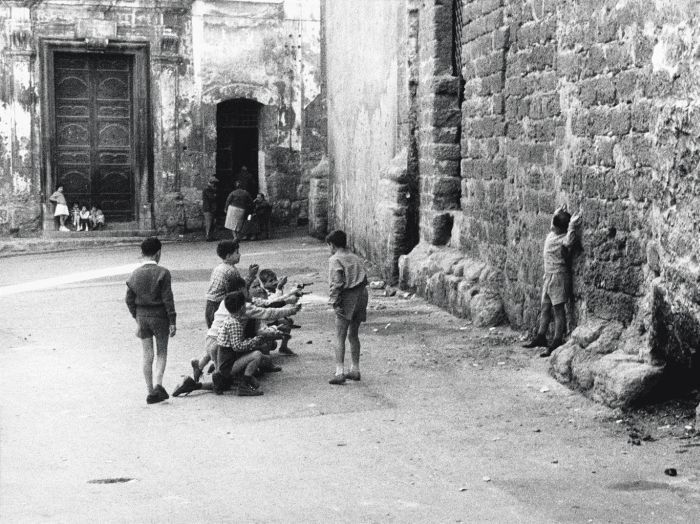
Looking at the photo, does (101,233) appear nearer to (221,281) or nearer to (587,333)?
(221,281)

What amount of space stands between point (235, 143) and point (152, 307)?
50.6 feet

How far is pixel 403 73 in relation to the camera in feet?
49.0

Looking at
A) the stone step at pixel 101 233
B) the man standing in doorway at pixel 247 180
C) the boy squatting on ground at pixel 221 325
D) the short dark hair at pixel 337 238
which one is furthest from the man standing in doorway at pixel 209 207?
the short dark hair at pixel 337 238

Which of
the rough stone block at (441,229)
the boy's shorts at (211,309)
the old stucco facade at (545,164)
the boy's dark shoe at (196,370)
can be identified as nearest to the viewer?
the old stucco facade at (545,164)

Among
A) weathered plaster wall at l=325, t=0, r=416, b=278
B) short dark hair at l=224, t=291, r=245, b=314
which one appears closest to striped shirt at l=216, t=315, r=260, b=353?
short dark hair at l=224, t=291, r=245, b=314

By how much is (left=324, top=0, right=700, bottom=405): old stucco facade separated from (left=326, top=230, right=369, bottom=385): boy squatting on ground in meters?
1.63

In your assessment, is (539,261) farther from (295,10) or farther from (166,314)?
(295,10)

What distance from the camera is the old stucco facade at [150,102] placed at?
72.4 feet

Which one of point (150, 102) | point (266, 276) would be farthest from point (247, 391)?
point (150, 102)

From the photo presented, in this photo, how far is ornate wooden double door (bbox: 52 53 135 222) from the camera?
2261 centimetres

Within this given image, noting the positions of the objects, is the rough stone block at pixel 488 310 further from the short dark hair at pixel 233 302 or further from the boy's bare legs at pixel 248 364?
the short dark hair at pixel 233 302

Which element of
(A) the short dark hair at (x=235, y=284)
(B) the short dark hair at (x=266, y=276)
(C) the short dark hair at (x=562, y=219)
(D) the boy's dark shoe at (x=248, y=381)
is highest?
(C) the short dark hair at (x=562, y=219)

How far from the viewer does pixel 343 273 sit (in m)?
9.23

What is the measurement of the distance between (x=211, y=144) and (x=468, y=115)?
1088 cm
